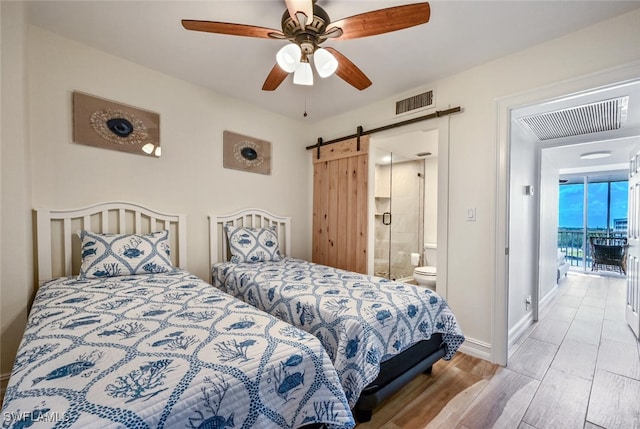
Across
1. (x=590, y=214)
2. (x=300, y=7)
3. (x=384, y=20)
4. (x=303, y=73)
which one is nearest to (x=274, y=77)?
(x=303, y=73)

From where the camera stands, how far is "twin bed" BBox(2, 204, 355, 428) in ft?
2.38

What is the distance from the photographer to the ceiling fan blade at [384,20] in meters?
1.27

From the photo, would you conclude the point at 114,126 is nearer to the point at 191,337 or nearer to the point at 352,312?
the point at 191,337

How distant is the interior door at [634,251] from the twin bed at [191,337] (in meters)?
2.20

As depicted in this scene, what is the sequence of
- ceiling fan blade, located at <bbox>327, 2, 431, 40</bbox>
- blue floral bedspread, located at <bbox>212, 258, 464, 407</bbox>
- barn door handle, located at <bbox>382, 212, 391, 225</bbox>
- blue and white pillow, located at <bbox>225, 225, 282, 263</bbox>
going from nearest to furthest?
ceiling fan blade, located at <bbox>327, 2, 431, 40</bbox> < blue floral bedspread, located at <bbox>212, 258, 464, 407</bbox> < blue and white pillow, located at <bbox>225, 225, 282, 263</bbox> < barn door handle, located at <bbox>382, 212, 391, 225</bbox>

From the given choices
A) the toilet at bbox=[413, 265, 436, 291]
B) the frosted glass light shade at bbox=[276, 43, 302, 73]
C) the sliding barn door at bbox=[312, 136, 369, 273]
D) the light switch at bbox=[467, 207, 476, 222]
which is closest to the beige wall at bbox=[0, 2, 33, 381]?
the frosted glass light shade at bbox=[276, 43, 302, 73]

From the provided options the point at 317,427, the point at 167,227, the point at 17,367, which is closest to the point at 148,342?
the point at 17,367

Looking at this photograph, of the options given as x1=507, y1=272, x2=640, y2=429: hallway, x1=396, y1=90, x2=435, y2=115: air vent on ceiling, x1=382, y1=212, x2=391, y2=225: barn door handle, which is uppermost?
x1=396, y1=90, x2=435, y2=115: air vent on ceiling

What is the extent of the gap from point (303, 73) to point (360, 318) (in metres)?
1.61

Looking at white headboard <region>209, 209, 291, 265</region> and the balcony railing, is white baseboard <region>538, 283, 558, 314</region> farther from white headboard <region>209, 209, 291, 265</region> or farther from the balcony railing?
white headboard <region>209, 209, 291, 265</region>

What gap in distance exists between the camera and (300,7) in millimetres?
1333

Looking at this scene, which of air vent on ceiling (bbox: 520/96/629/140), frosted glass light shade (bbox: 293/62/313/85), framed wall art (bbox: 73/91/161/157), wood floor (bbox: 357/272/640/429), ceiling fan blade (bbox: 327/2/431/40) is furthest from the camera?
air vent on ceiling (bbox: 520/96/629/140)

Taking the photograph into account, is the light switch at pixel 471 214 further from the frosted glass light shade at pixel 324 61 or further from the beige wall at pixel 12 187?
the beige wall at pixel 12 187

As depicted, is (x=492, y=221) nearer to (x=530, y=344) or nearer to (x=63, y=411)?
(x=530, y=344)
